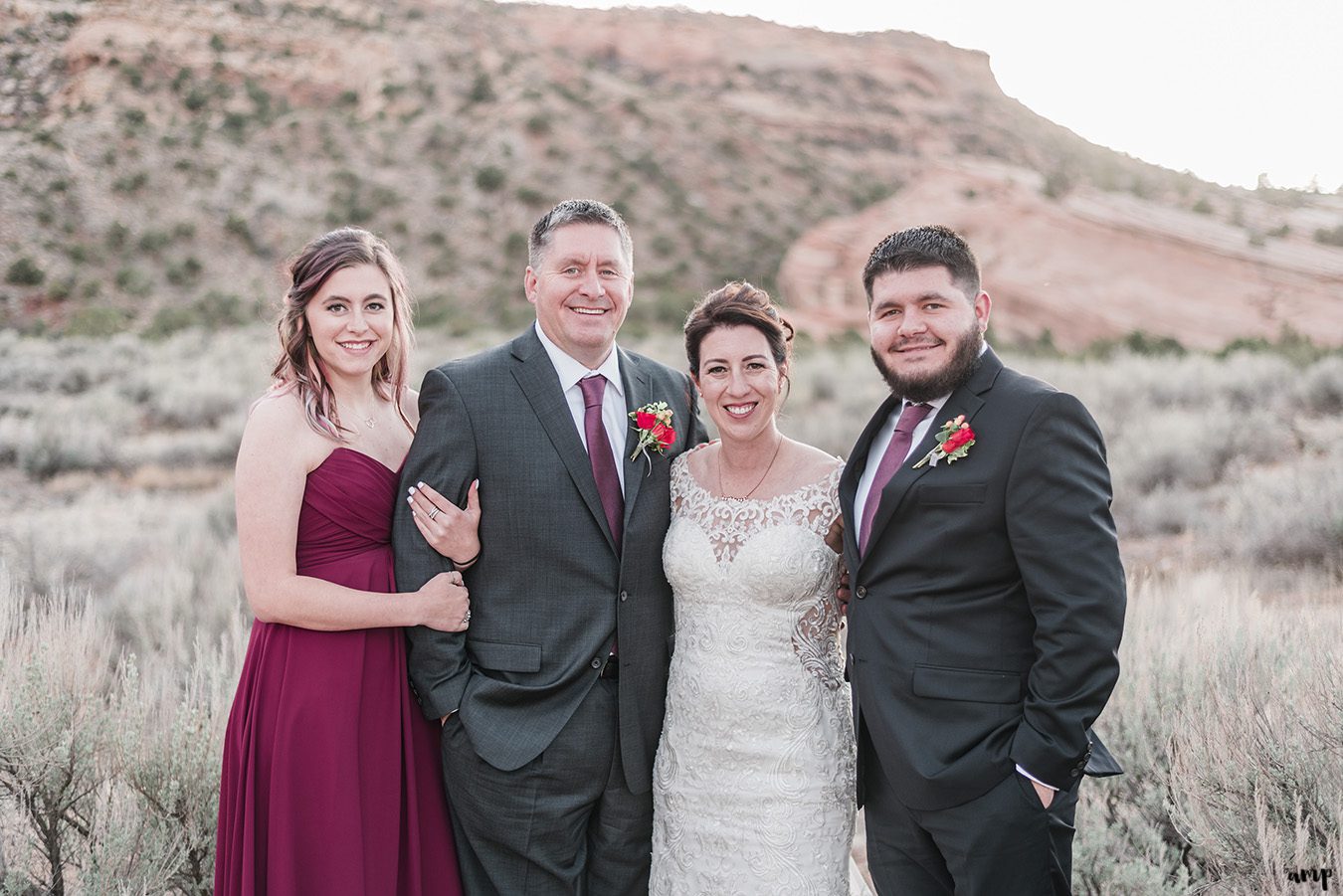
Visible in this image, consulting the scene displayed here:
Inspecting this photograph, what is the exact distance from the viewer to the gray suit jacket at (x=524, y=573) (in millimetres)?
3189

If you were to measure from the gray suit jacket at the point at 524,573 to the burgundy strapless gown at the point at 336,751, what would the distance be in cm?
12

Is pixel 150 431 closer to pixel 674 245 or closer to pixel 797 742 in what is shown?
pixel 797 742

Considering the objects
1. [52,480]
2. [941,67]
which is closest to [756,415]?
[52,480]

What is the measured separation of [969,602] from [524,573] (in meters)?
1.46

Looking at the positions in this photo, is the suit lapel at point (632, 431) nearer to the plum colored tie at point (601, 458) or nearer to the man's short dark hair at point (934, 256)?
the plum colored tie at point (601, 458)

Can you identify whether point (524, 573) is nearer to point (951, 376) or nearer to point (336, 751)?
point (336, 751)

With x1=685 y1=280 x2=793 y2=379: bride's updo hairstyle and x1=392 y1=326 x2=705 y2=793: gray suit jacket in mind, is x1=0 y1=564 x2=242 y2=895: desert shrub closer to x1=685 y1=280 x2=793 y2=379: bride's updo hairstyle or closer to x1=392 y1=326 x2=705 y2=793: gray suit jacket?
x1=392 y1=326 x2=705 y2=793: gray suit jacket

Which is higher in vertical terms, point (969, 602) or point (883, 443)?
point (883, 443)

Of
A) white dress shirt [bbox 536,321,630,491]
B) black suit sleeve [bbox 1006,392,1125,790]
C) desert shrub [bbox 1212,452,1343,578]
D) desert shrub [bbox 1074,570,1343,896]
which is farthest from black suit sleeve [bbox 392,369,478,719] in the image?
desert shrub [bbox 1212,452,1343,578]

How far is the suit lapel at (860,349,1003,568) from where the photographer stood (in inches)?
115

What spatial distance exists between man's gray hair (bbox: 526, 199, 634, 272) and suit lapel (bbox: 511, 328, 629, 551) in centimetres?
34

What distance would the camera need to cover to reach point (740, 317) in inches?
140

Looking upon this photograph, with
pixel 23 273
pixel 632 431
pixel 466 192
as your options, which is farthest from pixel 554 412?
pixel 466 192

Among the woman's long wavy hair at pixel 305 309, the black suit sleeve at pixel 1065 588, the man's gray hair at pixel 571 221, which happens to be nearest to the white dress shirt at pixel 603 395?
the man's gray hair at pixel 571 221
